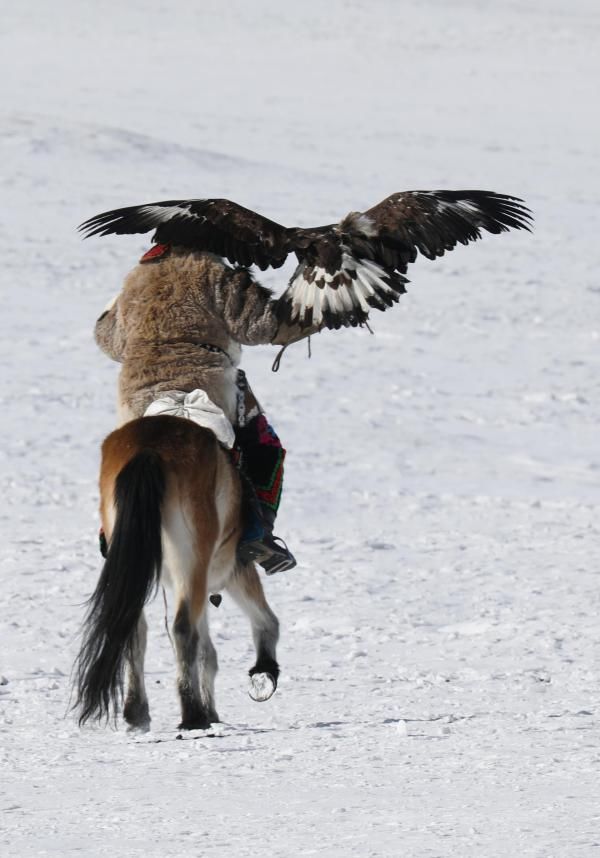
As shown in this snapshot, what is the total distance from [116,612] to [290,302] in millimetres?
1086

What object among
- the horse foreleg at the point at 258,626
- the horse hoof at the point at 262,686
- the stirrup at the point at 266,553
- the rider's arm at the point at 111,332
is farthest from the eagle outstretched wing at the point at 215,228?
the horse hoof at the point at 262,686

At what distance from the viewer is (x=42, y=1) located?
41.8 meters

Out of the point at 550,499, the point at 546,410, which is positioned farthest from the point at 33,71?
the point at 550,499

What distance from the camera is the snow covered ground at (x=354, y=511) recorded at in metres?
3.52

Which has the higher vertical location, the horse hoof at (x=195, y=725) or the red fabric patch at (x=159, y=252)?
the red fabric patch at (x=159, y=252)

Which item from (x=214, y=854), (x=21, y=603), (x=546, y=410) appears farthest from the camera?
(x=546, y=410)

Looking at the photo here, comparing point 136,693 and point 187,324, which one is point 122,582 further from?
point 187,324

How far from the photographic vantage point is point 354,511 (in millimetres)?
9086

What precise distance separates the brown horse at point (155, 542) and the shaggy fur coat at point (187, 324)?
0.27 meters

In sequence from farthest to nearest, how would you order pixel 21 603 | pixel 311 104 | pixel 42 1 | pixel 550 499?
1. pixel 42 1
2. pixel 311 104
3. pixel 550 499
4. pixel 21 603

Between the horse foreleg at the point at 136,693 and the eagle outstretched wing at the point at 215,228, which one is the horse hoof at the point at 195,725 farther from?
the eagle outstretched wing at the point at 215,228

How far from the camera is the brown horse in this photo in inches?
169

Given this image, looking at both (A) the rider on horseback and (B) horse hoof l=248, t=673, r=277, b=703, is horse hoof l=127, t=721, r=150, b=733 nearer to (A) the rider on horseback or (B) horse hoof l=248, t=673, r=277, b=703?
(B) horse hoof l=248, t=673, r=277, b=703

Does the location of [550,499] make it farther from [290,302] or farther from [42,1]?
[42,1]
